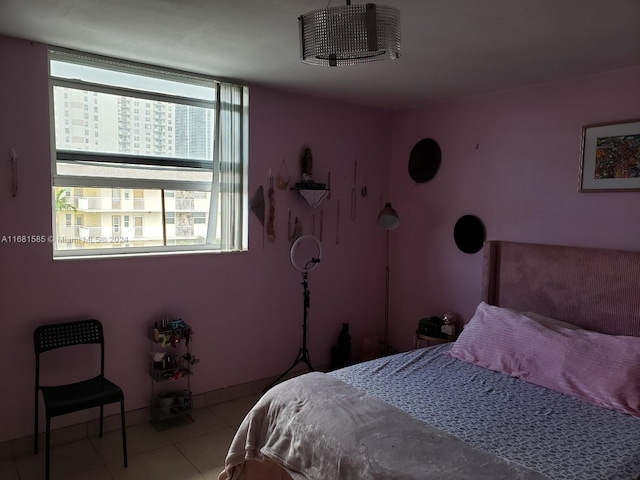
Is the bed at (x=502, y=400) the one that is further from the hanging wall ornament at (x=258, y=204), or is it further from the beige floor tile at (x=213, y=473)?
the hanging wall ornament at (x=258, y=204)

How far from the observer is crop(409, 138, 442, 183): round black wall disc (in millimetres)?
4008

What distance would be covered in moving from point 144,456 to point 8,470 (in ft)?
2.30

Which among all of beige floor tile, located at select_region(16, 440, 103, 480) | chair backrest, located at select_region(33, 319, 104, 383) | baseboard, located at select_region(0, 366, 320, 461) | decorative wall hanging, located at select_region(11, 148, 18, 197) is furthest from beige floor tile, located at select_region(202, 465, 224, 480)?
decorative wall hanging, located at select_region(11, 148, 18, 197)

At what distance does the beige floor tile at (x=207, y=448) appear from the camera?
2770mm

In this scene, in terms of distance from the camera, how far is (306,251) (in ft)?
13.0

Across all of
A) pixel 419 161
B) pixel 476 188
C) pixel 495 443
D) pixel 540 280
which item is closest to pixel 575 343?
pixel 540 280

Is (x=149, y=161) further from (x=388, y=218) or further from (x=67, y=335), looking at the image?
(x=388, y=218)

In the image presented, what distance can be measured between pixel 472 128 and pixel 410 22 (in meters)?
1.70

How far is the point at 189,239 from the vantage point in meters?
3.50

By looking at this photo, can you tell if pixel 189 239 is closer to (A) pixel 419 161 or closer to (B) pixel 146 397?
(B) pixel 146 397

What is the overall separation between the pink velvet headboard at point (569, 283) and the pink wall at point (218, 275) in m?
1.26

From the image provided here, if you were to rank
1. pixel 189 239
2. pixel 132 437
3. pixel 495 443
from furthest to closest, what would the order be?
pixel 189 239 < pixel 132 437 < pixel 495 443

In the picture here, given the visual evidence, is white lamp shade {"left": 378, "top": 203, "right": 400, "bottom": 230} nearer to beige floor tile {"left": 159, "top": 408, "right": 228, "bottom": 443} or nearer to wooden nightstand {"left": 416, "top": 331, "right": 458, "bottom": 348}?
wooden nightstand {"left": 416, "top": 331, "right": 458, "bottom": 348}

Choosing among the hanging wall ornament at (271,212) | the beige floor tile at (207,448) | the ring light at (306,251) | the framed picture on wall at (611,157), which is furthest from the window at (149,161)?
the framed picture on wall at (611,157)
